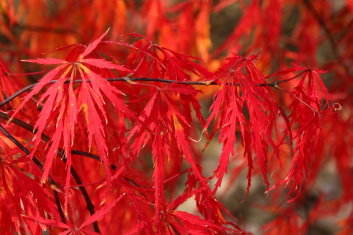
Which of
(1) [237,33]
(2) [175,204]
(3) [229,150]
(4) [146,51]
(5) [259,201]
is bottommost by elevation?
(5) [259,201]

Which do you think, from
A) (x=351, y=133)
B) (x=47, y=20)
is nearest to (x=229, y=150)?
(x=351, y=133)

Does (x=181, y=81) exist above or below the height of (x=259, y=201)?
above

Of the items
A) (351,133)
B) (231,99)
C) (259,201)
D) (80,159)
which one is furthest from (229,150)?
(259,201)

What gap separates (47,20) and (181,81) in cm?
160

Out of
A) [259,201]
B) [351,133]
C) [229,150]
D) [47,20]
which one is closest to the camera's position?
[229,150]

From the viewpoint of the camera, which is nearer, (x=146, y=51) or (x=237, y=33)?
(x=146, y=51)

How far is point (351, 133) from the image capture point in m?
1.77

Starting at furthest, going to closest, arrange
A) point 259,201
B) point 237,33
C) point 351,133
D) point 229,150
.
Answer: point 259,201, point 237,33, point 351,133, point 229,150

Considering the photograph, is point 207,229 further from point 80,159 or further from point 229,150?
point 80,159

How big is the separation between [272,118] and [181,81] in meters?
0.17

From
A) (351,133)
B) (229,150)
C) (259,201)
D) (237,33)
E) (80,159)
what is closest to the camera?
(229,150)

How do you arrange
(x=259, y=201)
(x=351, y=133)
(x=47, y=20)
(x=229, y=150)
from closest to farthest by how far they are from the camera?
1. (x=229, y=150)
2. (x=351, y=133)
3. (x=47, y=20)
4. (x=259, y=201)

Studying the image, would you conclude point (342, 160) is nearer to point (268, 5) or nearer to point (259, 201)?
point (268, 5)

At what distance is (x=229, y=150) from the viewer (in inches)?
30.1
